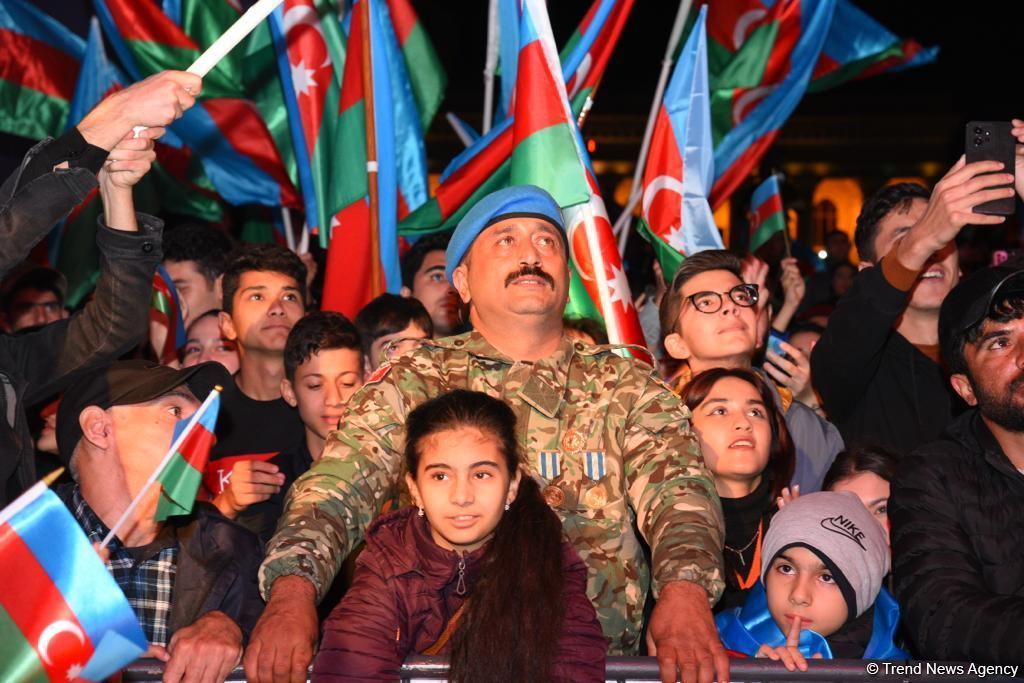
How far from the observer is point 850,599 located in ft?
13.7

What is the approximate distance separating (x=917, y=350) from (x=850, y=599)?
5.24ft

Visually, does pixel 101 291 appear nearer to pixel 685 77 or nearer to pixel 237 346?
pixel 237 346

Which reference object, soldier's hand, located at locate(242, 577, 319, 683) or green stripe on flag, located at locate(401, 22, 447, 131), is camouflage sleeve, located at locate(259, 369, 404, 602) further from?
green stripe on flag, located at locate(401, 22, 447, 131)

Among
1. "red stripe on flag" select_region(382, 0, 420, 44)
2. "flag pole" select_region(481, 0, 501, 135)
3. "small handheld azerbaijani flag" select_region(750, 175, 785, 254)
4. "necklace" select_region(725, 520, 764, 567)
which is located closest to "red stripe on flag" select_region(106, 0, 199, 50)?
"red stripe on flag" select_region(382, 0, 420, 44)

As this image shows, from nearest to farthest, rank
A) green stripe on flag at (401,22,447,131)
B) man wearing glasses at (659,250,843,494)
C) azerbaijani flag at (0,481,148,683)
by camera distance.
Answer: azerbaijani flag at (0,481,148,683), man wearing glasses at (659,250,843,494), green stripe on flag at (401,22,447,131)

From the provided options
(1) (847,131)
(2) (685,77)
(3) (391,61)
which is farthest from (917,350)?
(1) (847,131)

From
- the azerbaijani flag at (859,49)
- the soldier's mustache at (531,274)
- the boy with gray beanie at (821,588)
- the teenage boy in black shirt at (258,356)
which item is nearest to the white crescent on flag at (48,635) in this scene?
the soldier's mustache at (531,274)

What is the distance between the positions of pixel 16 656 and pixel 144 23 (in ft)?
20.0

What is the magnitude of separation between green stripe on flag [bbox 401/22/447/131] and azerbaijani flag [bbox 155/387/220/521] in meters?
4.69

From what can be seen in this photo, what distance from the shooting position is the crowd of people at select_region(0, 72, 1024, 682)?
3.39 meters

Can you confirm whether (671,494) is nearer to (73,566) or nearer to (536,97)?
(73,566)

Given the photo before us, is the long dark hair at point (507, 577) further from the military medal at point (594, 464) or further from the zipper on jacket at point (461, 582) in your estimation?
the military medal at point (594, 464)

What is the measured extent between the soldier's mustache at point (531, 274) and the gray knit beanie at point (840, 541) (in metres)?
1.06

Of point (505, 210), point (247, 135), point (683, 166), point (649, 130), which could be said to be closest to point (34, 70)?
point (247, 135)
